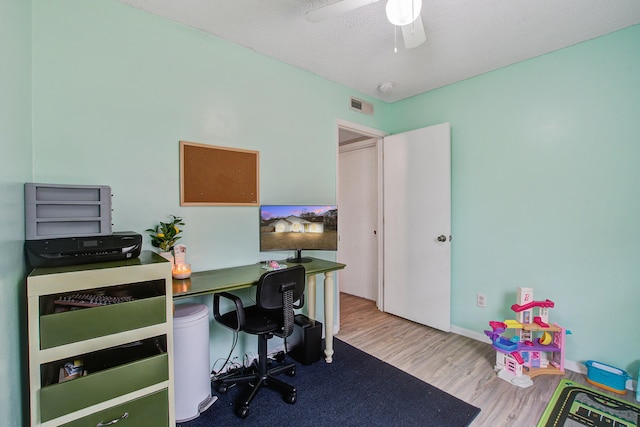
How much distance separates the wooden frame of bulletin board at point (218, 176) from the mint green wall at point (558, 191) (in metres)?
2.03

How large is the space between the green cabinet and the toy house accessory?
2274mm

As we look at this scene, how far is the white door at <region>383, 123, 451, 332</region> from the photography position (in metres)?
2.84

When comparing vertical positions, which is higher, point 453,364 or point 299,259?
point 299,259

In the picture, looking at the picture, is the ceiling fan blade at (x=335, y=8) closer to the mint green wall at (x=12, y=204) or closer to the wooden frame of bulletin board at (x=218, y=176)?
the wooden frame of bulletin board at (x=218, y=176)

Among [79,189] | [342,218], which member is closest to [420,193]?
[342,218]

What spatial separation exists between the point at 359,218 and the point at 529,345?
2.33 meters

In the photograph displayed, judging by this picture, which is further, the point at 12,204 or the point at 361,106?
the point at 361,106

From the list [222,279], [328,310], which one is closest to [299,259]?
[328,310]

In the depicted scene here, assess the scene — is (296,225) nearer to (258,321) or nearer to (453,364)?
(258,321)

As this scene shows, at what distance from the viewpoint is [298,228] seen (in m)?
2.42

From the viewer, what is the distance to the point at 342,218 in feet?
13.9

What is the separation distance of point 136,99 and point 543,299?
134 inches

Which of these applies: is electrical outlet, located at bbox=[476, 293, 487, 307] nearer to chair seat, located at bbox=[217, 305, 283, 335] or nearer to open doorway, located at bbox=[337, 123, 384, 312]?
open doorway, located at bbox=[337, 123, 384, 312]

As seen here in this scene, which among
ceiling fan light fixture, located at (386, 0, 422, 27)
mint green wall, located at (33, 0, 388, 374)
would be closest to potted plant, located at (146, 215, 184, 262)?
mint green wall, located at (33, 0, 388, 374)
